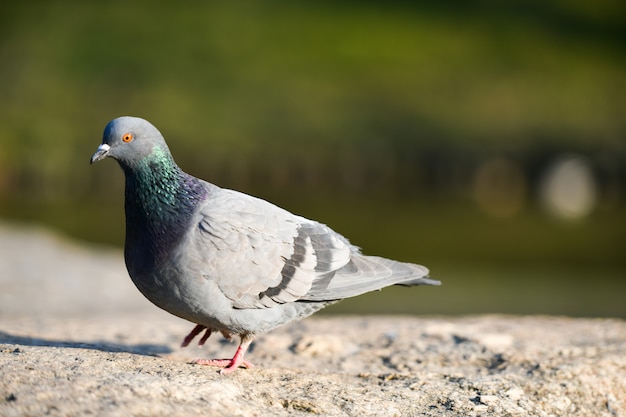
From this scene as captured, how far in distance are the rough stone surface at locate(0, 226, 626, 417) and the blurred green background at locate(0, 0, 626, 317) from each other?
15.6 feet

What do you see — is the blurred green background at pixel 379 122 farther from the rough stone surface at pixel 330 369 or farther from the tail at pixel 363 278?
the tail at pixel 363 278

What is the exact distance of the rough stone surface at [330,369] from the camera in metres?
4.01

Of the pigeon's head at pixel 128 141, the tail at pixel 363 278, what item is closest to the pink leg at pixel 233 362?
the tail at pixel 363 278

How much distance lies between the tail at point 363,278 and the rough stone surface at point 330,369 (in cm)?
47

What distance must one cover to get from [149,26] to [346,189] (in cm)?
1524

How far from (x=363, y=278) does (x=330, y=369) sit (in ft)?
2.23

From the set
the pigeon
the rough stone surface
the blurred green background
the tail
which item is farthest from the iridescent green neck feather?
the blurred green background

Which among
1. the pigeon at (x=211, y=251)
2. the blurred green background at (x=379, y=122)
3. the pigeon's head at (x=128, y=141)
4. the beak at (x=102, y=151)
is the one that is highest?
the blurred green background at (x=379, y=122)

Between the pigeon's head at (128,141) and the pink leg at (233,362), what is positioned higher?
the pigeon's head at (128,141)

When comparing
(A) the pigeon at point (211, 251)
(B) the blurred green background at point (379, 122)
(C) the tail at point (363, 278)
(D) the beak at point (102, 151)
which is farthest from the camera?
(B) the blurred green background at point (379, 122)

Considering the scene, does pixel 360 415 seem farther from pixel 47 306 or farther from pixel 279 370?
pixel 47 306

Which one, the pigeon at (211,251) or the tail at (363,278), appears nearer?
the pigeon at (211,251)

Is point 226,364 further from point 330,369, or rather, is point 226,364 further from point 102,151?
point 102,151

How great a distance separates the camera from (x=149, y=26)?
35.5 metres
